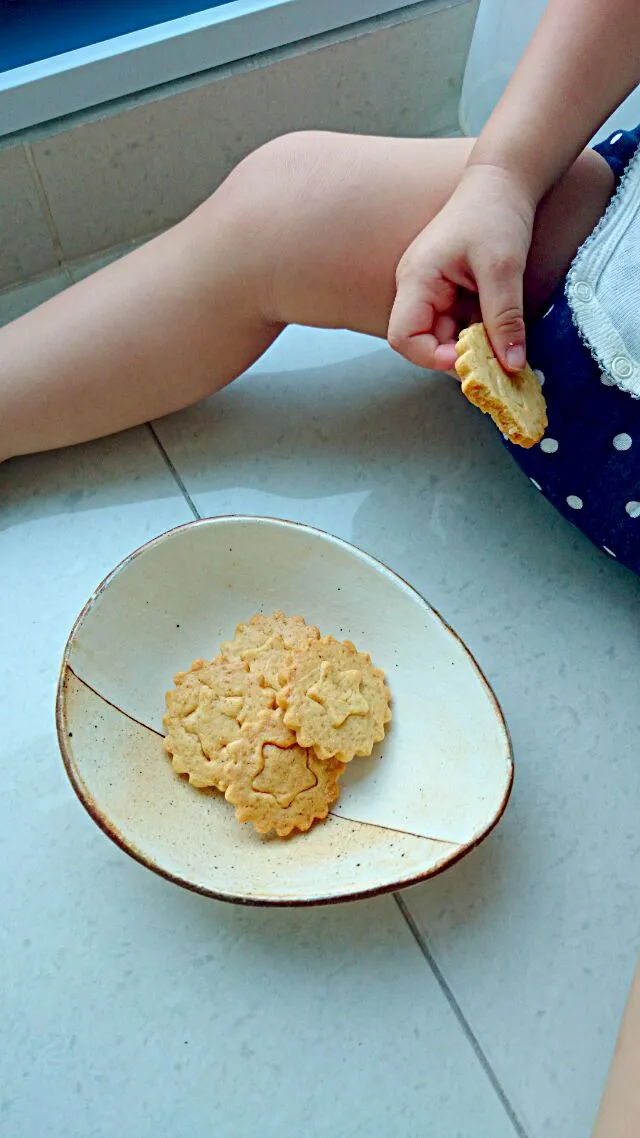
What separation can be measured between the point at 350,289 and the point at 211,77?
31 cm

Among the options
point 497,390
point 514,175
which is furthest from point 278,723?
point 514,175

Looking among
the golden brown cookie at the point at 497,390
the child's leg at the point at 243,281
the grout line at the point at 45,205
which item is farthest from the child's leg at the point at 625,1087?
the grout line at the point at 45,205

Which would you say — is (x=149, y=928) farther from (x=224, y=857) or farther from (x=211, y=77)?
(x=211, y=77)

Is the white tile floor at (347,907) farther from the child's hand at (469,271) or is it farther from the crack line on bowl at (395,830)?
the child's hand at (469,271)

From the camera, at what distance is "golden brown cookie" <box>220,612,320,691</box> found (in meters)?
0.73

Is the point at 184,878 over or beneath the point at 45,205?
beneath

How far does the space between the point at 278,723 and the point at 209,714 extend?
5cm

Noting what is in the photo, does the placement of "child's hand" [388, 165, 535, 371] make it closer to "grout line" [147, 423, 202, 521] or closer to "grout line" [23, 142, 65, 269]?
"grout line" [147, 423, 202, 521]

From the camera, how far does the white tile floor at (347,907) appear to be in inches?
25.9

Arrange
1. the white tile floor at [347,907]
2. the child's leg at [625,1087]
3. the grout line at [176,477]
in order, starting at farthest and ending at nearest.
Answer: the grout line at [176,477] → the white tile floor at [347,907] → the child's leg at [625,1087]

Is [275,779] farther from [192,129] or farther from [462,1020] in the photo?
[192,129]

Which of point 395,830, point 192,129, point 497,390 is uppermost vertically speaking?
point 192,129

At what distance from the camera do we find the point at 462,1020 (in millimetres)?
682

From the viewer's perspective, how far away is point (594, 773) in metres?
0.76
